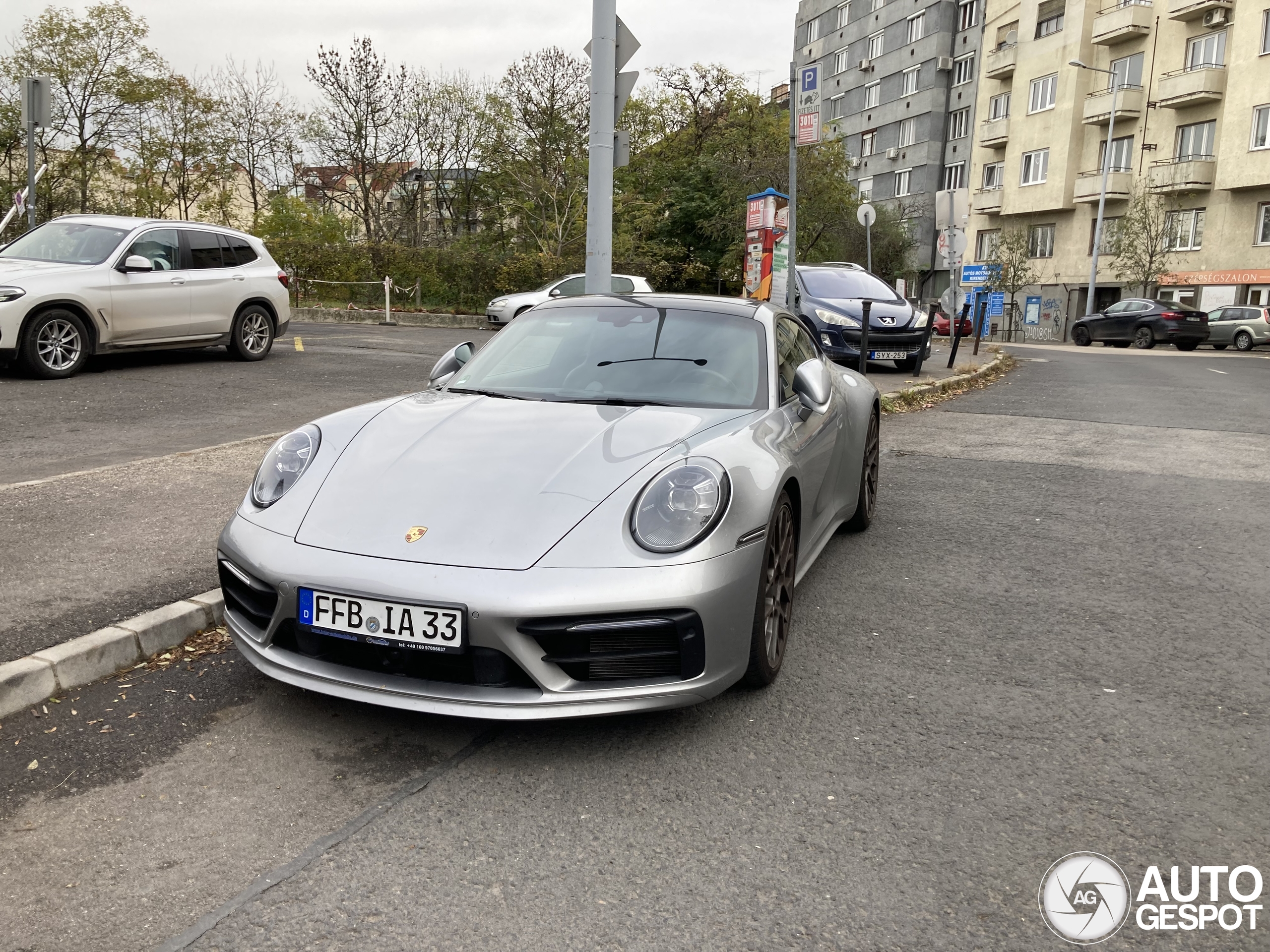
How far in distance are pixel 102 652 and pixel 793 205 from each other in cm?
1281

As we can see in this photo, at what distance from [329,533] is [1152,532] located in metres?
4.83

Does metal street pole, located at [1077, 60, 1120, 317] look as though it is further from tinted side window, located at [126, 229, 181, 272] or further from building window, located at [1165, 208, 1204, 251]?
tinted side window, located at [126, 229, 181, 272]

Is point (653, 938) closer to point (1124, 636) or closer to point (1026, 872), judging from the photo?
point (1026, 872)

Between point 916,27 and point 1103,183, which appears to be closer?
point 1103,183

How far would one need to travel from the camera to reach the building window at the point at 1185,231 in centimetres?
4256

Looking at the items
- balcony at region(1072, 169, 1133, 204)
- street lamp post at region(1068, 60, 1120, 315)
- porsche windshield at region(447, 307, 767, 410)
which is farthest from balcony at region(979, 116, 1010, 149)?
porsche windshield at region(447, 307, 767, 410)

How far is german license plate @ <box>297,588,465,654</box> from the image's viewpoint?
2.98 m

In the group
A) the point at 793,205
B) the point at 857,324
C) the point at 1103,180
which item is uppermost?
the point at 1103,180

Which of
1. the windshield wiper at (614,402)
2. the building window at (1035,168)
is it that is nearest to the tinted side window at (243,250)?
the windshield wiper at (614,402)

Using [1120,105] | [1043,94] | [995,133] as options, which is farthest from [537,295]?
[995,133]

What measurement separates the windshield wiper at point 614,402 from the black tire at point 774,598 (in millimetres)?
662

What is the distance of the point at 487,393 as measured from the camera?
4430mm

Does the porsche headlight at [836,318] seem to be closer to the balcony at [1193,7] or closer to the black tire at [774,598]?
the black tire at [774,598]

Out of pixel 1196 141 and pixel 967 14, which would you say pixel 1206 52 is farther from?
pixel 967 14
